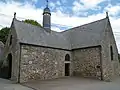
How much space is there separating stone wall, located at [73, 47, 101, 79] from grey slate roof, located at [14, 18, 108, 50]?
2.83ft

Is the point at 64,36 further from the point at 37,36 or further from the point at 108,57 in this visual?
the point at 108,57

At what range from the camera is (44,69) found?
15.2 metres

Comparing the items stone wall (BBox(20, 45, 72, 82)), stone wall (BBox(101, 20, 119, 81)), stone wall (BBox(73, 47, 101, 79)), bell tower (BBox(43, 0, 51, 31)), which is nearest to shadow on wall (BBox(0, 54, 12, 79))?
stone wall (BBox(20, 45, 72, 82))

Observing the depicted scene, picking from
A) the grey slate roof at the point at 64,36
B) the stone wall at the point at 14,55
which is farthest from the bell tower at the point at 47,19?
the stone wall at the point at 14,55

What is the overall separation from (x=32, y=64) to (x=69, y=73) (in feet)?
19.8

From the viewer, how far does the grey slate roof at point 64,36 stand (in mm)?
15223

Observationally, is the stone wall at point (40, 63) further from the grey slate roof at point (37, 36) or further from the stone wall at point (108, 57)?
Result: the stone wall at point (108, 57)

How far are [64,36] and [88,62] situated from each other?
653cm

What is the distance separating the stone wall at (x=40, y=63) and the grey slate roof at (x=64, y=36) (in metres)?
0.81

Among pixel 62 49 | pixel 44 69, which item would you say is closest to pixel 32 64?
pixel 44 69

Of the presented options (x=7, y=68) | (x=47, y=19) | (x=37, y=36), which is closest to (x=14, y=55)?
(x=7, y=68)

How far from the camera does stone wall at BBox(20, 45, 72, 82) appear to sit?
538 inches

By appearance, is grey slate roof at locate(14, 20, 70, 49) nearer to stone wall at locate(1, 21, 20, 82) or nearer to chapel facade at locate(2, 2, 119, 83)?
chapel facade at locate(2, 2, 119, 83)

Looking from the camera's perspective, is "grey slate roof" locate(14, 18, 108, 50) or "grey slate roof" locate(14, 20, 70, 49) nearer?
"grey slate roof" locate(14, 20, 70, 49)
